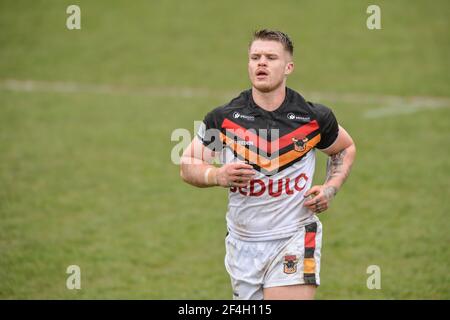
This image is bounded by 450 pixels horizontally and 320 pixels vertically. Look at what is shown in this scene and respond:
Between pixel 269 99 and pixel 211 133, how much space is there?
2.07 ft

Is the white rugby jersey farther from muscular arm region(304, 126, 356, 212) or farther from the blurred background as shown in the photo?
the blurred background

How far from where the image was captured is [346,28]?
2961cm

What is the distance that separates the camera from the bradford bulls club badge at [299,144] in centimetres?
705

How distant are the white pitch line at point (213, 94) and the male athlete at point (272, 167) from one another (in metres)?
13.4

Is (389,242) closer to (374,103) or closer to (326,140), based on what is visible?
(326,140)

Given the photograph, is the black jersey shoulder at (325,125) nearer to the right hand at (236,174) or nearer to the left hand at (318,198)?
the left hand at (318,198)

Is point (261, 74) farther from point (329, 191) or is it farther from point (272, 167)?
point (329, 191)

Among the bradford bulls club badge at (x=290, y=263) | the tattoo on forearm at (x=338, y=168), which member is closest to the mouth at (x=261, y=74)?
the tattoo on forearm at (x=338, y=168)

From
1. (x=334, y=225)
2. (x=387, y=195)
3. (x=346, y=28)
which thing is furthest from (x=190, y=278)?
(x=346, y=28)

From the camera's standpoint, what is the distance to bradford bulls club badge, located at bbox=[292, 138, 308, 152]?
278 inches

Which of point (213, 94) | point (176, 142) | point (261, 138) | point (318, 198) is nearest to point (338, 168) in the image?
point (318, 198)

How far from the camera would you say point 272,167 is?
705 cm

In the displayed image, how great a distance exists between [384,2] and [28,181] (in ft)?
68.0

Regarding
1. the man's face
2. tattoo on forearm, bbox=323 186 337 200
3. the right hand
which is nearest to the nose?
the man's face
